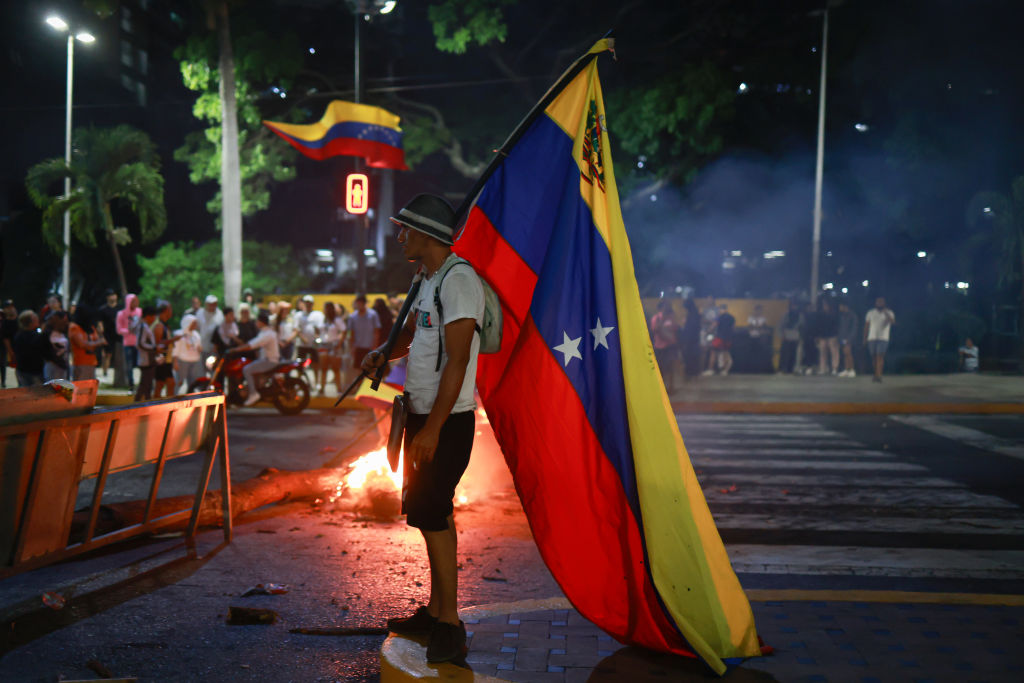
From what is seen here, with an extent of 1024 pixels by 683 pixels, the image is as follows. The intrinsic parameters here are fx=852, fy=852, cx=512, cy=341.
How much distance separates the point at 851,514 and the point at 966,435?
557 cm

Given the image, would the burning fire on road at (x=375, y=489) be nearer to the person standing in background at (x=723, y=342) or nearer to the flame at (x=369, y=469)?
the flame at (x=369, y=469)

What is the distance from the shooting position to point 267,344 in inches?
532

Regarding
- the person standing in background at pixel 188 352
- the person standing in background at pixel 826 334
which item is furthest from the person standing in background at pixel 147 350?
the person standing in background at pixel 826 334

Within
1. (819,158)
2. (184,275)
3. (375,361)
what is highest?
(819,158)

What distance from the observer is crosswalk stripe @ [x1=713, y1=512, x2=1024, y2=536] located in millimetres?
6516

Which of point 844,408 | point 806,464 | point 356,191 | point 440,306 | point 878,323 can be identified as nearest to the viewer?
point 440,306

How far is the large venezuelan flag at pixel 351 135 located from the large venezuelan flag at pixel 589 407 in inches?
569

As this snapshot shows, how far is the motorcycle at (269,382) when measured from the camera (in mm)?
13555

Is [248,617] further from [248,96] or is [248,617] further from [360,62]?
[248,96]

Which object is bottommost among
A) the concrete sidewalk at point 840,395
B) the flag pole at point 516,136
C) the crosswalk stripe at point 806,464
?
the crosswalk stripe at point 806,464

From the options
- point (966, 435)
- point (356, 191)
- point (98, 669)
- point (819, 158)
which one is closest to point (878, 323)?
point (966, 435)

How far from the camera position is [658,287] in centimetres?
3347

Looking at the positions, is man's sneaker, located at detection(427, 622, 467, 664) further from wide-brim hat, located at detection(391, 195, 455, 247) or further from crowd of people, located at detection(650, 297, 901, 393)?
crowd of people, located at detection(650, 297, 901, 393)

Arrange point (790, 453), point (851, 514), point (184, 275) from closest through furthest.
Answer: point (851, 514)
point (790, 453)
point (184, 275)
